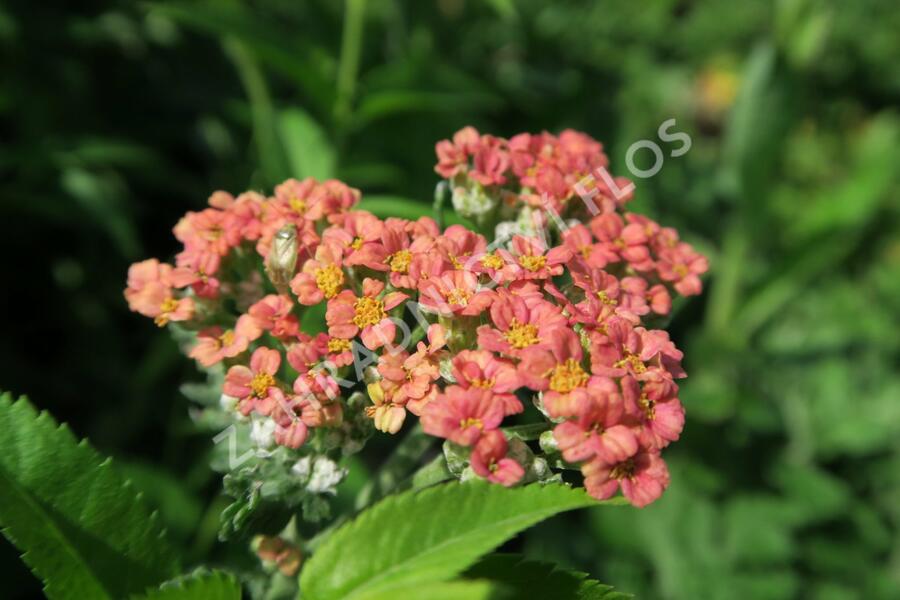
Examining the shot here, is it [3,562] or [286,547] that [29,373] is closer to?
[3,562]

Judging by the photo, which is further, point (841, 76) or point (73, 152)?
point (841, 76)

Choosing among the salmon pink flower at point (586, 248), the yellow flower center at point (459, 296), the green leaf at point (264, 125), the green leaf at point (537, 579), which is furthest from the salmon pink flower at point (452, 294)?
the green leaf at point (264, 125)

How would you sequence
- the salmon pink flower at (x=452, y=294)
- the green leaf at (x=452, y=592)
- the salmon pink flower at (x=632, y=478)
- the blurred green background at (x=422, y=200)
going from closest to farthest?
1. the green leaf at (x=452, y=592)
2. the salmon pink flower at (x=632, y=478)
3. the salmon pink flower at (x=452, y=294)
4. the blurred green background at (x=422, y=200)

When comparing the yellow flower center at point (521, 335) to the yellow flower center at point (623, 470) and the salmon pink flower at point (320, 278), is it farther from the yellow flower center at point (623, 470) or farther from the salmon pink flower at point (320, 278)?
the salmon pink flower at point (320, 278)

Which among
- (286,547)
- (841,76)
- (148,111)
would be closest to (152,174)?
A: (148,111)

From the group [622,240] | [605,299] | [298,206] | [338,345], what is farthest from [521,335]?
[298,206]

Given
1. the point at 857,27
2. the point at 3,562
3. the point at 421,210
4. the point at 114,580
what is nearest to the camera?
the point at 114,580
